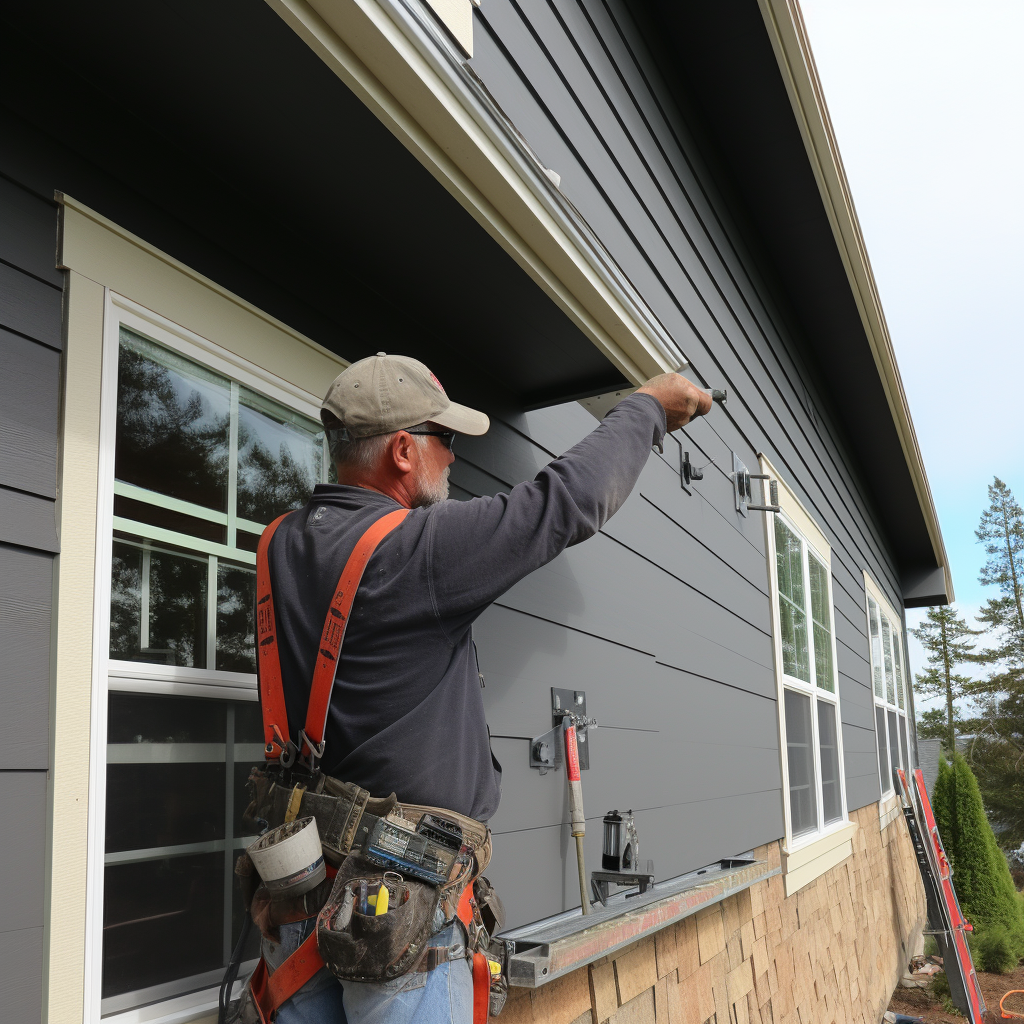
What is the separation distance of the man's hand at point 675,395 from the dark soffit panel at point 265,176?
416 mm

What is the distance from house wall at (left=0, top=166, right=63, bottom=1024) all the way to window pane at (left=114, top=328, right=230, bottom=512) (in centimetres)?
17

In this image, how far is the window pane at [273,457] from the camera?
177 centimetres

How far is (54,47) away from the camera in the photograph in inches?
54.7

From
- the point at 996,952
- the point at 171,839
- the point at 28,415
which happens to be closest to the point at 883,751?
the point at 996,952

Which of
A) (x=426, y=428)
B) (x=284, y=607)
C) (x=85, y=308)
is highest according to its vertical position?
(x=85, y=308)

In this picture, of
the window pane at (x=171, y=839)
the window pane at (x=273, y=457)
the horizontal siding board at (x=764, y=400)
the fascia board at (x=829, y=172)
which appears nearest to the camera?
Answer: the window pane at (x=171, y=839)

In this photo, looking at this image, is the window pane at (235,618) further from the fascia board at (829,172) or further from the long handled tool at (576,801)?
the fascia board at (829,172)

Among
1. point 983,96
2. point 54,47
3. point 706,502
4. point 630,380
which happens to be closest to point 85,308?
point 54,47

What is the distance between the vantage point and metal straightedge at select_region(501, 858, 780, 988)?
6.27 ft

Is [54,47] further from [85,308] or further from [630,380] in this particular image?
[630,380]

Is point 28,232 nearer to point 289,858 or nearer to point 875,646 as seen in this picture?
point 289,858

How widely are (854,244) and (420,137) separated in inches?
190

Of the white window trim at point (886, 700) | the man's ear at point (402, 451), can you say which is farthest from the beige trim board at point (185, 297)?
the white window trim at point (886, 700)

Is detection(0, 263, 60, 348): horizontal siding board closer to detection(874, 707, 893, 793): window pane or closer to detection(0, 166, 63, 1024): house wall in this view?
detection(0, 166, 63, 1024): house wall
